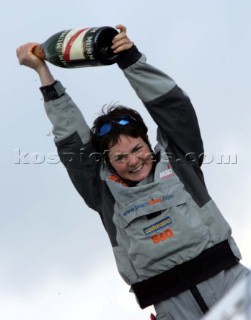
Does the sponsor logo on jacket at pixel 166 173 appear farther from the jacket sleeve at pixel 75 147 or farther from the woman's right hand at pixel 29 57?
the woman's right hand at pixel 29 57

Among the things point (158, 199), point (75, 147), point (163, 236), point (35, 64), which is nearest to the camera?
point (163, 236)

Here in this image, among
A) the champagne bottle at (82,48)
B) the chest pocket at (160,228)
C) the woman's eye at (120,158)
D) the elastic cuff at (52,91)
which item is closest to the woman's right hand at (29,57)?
the champagne bottle at (82,48)

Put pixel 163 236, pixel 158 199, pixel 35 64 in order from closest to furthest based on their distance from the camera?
pixel 163 236, pixel 158 199, pixel 35 64

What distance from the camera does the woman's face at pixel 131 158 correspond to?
3855mm

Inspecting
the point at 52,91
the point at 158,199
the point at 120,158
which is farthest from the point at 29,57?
the point at 158,199

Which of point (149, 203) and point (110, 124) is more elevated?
point (110, 124)

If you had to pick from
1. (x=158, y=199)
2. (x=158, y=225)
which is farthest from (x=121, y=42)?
(x=158, y=225)

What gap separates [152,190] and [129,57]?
3.27 ft

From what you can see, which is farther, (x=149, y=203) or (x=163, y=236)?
(x=149, y=203)

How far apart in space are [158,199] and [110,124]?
30.2 inches

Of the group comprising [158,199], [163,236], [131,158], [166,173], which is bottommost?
[163,236]

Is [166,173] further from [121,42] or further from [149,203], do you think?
[121,42]

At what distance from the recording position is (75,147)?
411cm

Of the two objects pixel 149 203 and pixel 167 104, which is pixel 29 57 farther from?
pixel 149 203
